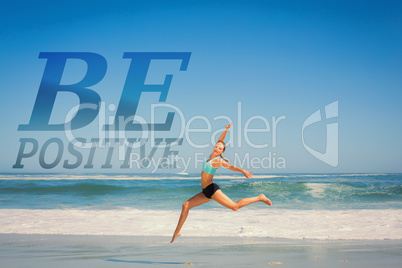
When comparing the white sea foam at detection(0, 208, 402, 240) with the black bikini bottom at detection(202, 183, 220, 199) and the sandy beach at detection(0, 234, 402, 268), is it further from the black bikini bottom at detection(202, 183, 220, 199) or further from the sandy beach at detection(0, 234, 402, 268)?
the black bikini bottom at detection(202, 183, 220, 199)

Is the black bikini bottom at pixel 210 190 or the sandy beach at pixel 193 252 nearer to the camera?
the sandy beach at pixel 193 252

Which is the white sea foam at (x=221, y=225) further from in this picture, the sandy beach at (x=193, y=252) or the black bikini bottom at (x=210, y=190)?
the black bikini bottom at (x=210, y=190)

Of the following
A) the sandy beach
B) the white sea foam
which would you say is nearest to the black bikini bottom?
the sandy beach

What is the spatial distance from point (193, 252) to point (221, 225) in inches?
165

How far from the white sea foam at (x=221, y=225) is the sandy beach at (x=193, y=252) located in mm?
973

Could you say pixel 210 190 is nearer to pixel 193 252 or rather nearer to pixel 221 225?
pixel 193 252

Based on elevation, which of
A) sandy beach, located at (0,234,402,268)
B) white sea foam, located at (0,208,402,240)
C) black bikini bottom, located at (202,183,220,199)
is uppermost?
black bikini bottom, located at (202,183,220,199)

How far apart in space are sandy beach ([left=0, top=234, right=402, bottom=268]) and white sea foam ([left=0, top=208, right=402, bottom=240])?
97cm

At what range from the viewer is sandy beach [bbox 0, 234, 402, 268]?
6.32m

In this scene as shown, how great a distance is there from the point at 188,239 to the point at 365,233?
14.9 ft

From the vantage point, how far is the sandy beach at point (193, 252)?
249 inches

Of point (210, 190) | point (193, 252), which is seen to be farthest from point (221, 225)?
point (210, 190)

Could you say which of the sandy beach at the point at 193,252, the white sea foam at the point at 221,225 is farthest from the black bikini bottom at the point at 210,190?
the white sea foam at the point at 221,225

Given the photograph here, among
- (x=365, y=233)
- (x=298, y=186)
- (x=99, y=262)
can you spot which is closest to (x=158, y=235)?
(x=99, y=262)
